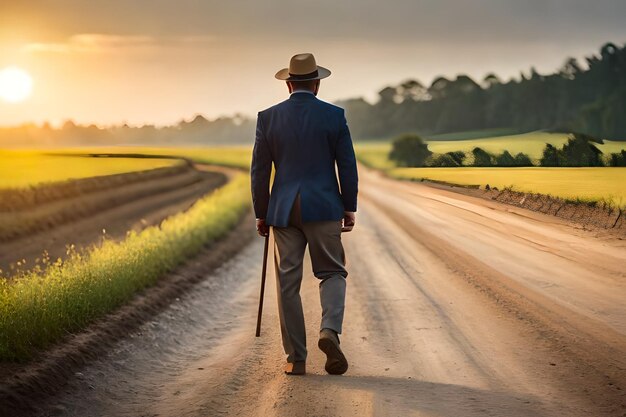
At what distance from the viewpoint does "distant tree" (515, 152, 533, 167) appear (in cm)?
861

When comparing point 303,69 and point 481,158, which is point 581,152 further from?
point 303,69

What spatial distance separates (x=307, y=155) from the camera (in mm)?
6824

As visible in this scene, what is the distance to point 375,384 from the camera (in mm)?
6512

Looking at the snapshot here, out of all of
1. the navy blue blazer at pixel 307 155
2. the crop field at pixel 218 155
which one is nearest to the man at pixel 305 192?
the navy blue blazer at pixel 307 155

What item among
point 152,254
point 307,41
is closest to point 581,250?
point 307,41

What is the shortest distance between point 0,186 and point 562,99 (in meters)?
19.3

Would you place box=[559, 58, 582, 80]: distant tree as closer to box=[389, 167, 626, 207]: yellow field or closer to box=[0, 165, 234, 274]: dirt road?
box=[389, 167, 626, 207]: yellow field

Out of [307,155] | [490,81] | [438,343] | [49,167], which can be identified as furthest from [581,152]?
[49,167]

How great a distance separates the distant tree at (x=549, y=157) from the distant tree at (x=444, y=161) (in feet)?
2.87

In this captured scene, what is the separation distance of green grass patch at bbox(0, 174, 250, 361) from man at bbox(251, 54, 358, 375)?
7.29ft

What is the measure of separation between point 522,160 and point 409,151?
1.77 metres

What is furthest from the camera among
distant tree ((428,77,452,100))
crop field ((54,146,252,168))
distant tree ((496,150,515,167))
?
crop field ((54,146,252,168))

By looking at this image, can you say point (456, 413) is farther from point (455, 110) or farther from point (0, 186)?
point (0, 186)

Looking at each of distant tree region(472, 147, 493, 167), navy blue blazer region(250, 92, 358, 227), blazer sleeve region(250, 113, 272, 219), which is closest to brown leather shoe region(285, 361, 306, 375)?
navy blue blazer region(250, 92, 358, 227)
